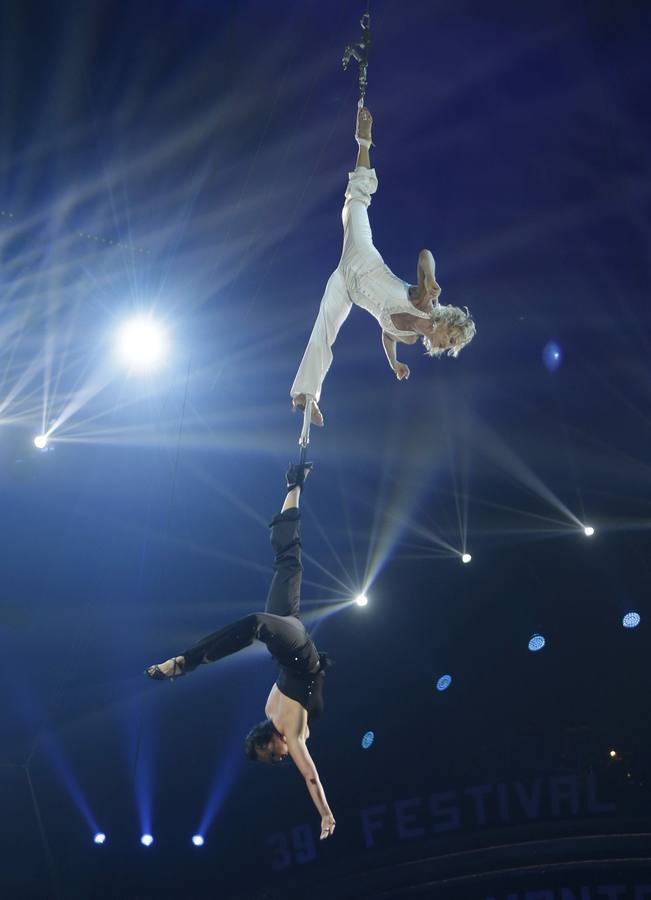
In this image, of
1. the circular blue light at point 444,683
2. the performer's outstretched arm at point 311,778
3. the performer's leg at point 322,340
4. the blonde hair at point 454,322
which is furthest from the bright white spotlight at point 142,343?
the performer's outstretched arm at point 311,778

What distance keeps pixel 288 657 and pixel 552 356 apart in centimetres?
479

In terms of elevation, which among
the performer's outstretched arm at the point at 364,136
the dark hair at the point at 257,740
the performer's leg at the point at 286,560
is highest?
the performer's outstretched arm at the point at 364,136

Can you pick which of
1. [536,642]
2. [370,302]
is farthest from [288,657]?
[536,642]

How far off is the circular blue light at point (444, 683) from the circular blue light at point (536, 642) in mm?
929

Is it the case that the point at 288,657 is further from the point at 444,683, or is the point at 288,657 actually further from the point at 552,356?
the point at 552,356

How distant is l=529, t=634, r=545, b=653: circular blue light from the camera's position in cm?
798

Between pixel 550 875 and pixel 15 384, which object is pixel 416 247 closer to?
pixel 15 384

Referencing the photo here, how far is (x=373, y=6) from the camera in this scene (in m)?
5.47

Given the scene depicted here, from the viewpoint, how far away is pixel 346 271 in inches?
170

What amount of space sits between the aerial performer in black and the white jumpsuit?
652mm

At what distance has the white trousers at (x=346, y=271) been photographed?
14.0 feet

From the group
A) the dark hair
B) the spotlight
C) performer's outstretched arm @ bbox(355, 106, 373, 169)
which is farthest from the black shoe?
the spotlight

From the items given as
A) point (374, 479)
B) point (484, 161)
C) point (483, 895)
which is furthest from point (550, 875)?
point (484, 161)

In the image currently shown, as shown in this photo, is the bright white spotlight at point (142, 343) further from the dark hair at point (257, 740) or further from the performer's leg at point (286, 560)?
the dark hair at point (257, 740)
